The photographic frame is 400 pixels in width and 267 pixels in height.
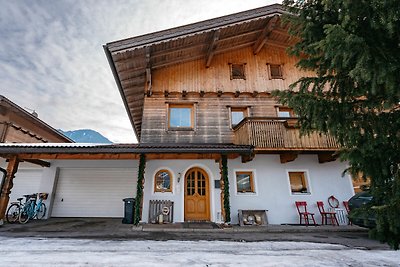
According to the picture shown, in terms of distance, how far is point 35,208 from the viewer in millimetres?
9266

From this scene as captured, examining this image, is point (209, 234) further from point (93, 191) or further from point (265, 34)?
point (265, 34)

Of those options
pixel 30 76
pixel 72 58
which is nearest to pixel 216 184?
pixel 72 58

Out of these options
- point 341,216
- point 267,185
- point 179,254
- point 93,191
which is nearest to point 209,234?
point 179,254

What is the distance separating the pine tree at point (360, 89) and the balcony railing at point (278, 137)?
4.76 metres

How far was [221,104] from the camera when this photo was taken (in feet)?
35.0

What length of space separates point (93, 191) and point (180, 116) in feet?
19.1

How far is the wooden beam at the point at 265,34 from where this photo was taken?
34.9ft

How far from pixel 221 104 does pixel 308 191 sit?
19.1ft

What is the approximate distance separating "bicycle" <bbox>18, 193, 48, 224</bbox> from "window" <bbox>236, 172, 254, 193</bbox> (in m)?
9.15

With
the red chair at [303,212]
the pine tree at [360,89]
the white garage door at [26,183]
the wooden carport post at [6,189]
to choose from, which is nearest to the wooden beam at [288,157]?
the red chair at [303,212]

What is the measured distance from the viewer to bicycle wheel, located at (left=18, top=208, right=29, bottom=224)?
8.12 meters

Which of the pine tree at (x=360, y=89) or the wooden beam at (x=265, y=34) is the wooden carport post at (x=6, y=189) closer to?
the pine tree at (x=360, y=89)

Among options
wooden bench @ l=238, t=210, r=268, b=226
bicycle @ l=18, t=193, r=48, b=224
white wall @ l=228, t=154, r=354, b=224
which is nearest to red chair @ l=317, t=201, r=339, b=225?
white wall @ l=228, t=154, r=354, b=224

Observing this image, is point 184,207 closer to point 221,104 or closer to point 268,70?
point 221,104
